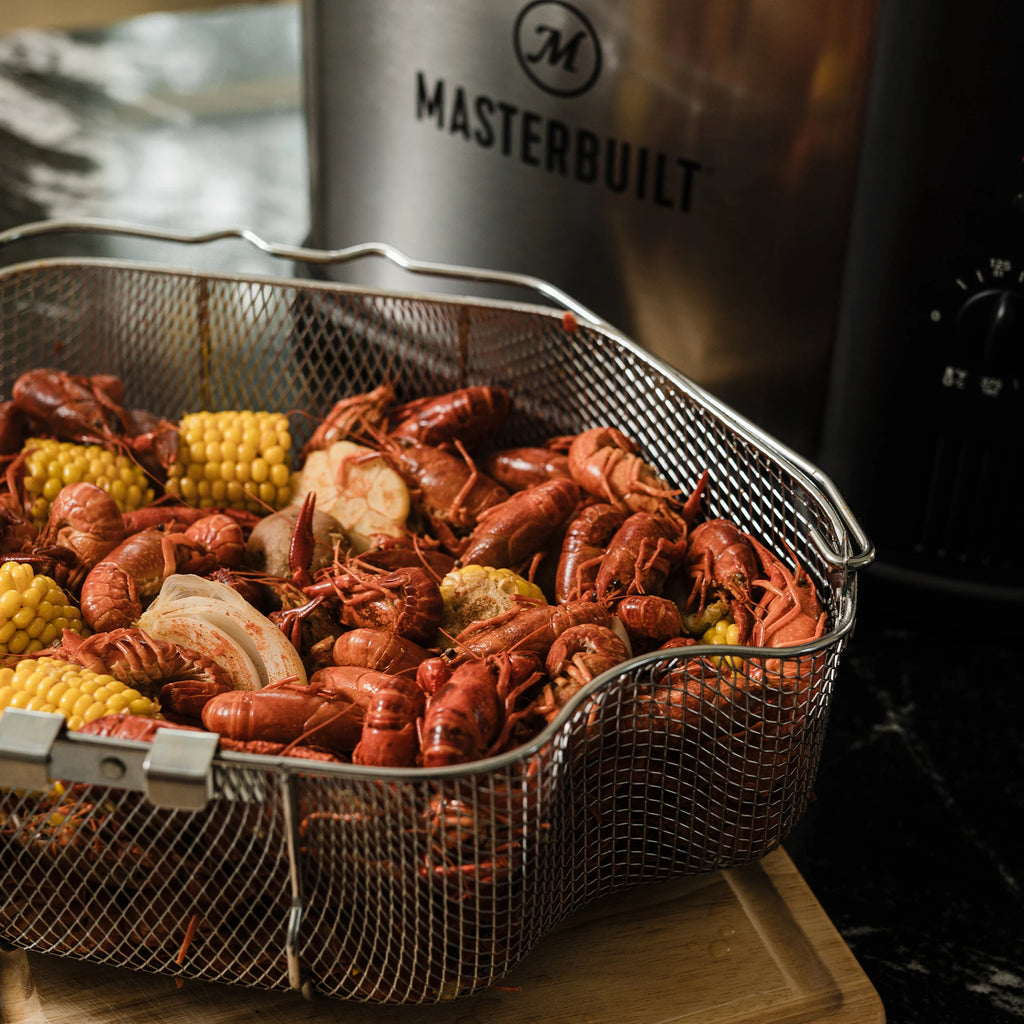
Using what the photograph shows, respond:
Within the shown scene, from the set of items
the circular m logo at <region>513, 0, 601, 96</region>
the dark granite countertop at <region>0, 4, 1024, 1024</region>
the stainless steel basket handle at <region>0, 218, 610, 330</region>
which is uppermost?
the circular m logo at <region>513, 0, 601, 96</region>

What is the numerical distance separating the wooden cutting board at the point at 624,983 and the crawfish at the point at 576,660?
127 millimetres

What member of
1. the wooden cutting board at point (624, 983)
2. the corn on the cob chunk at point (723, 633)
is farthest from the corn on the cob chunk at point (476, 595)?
the wooden cutting board at point (624, 983)

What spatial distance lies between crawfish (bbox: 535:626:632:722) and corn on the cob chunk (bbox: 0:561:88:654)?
12.6 inches

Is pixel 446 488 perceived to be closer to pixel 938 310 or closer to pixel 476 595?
pixel 476 595

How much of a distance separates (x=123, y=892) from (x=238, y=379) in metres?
0.56

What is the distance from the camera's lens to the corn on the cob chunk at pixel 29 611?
29.1 inches

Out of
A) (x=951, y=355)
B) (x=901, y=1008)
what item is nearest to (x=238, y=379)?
(x=951, y=355)

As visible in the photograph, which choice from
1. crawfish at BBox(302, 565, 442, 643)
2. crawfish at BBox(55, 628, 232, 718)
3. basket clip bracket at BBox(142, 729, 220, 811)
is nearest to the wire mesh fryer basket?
basket clip bracket at BBox(142, 729, 220, 811)

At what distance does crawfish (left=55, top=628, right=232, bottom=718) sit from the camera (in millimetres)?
708

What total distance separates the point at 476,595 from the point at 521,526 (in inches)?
3.2

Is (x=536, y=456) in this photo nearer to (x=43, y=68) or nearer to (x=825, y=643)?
(x=825, y=643)

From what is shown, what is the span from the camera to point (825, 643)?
1.96 feet

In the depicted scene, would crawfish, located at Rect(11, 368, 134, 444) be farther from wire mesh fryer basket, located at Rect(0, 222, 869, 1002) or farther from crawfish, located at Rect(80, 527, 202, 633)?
wire mesh fryer basket, located at Rect(0, 222, 869, 1002)

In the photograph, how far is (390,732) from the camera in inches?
25.8
